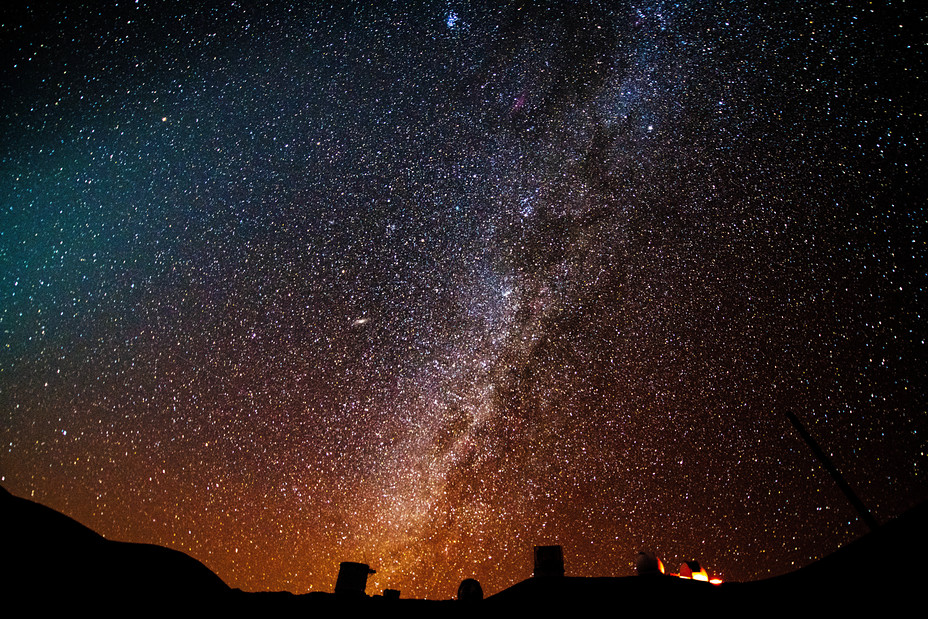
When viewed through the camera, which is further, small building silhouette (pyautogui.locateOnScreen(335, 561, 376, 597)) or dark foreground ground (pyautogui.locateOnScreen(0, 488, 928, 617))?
small building silhouette (pyautogui.locateOnScreen(335, 561, 376, 597))

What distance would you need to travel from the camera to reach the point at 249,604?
3.96 metres

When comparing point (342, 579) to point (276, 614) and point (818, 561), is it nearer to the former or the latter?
point (276, 614)

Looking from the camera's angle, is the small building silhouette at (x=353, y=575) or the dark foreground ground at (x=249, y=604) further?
the small building silhouette at (x=353, y=575)

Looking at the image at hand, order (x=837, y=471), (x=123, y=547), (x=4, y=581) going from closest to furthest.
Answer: (x=4, y=581) → (x=123, y=547) → (x=837, y=471)

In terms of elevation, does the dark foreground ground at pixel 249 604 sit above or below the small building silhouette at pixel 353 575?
above

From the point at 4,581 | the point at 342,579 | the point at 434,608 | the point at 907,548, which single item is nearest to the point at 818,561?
the point at 907,548

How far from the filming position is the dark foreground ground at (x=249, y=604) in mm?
2221

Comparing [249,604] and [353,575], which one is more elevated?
[249,604]

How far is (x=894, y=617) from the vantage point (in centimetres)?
219

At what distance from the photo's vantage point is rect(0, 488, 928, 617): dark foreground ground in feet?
7.29

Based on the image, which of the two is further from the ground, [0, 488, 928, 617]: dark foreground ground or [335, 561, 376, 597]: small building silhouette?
[0, 488, 928, 617]: dark foreground ground

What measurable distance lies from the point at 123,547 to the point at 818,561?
5.34 m

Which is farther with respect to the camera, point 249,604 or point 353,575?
point 353,575

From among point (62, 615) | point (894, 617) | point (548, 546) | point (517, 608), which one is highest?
point (894, 617)
